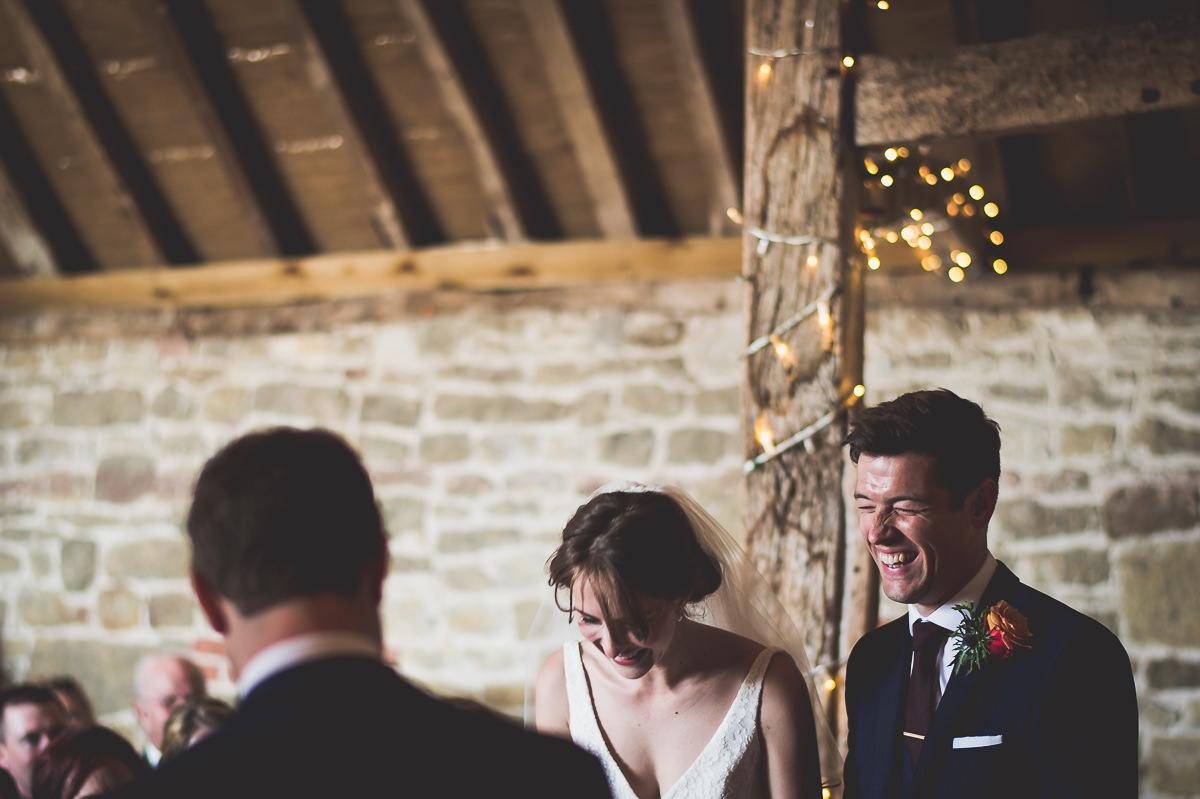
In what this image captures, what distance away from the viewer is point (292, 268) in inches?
182

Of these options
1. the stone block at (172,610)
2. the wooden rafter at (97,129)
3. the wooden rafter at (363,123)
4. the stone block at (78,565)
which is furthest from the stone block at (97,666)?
the wooden rafter at (363,123)

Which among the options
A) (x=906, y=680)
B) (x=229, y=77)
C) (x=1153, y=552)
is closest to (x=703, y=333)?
(x=1153, y=552)

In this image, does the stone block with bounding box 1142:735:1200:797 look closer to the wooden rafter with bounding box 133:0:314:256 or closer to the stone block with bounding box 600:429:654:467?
the stone block with bounding box 600:429:654:467

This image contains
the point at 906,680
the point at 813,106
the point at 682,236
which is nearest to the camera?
the point at 906,680

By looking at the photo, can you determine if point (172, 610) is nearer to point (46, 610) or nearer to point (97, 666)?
point (97, 666)

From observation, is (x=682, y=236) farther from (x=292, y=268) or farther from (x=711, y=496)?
(x=292, y=268)

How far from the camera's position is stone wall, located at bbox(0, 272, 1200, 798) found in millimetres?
3600

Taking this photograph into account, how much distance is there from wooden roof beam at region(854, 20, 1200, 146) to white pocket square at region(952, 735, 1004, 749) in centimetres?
138

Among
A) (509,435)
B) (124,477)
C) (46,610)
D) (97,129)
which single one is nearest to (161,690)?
(509,435)

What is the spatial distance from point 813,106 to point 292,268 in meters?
2.99

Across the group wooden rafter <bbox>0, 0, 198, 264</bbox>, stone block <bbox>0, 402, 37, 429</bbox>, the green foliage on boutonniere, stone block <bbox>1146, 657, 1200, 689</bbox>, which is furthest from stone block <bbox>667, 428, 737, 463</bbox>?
stone block <bbox>0, 402, 37, 429</bbox>

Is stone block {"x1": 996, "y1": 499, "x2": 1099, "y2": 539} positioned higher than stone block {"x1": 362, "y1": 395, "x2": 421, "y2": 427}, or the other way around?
stone block {"x1": 362, "y1": 395, "x2": 421, "y2": 427}

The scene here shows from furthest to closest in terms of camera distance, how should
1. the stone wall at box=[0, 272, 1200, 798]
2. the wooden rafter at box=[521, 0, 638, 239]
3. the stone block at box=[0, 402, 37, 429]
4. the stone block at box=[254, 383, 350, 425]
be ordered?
the stone block at box=[0, 402, 37, 429]
the stone block at box=[254, 383, 350, 425]
the wooden rafter at box=[521, 0, 638, 239]
the stone wall at box=[0, 272, 1200, 798]

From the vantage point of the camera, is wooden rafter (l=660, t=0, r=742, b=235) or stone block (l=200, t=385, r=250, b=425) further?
stone block (l=200, t=385, r=250, b=425)
